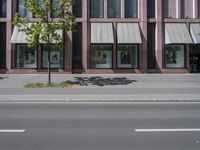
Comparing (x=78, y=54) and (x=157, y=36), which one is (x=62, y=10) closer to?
(x=78, y=54)

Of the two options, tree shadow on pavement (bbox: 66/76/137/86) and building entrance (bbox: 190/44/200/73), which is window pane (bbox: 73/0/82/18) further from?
building entrance (bbox: 190/44/200/73)

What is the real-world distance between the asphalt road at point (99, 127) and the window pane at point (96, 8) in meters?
22.0

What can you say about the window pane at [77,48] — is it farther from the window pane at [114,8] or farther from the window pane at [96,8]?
the window pane at [114,8]

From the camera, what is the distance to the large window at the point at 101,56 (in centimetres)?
3584

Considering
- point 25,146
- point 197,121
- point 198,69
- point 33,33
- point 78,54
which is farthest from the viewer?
point 198,69

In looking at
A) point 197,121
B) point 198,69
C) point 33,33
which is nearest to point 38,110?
point 197,121

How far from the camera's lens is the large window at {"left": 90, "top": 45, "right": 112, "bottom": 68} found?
118ft

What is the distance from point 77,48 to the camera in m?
35.4

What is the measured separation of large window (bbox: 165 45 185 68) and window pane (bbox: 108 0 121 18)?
20.2 feet

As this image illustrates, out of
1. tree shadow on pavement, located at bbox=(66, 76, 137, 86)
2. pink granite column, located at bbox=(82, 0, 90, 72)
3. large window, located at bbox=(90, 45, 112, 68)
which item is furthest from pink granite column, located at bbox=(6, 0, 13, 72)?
tree shadow on pavement, located at bbox=(66, 76, 137, 86)

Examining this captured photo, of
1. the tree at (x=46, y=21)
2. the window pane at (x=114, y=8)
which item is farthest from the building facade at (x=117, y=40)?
the tree at (x=46, y=21)

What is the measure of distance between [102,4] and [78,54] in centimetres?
579

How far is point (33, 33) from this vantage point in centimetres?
2627

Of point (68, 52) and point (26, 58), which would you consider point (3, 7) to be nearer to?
point (26, 58)
